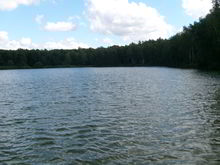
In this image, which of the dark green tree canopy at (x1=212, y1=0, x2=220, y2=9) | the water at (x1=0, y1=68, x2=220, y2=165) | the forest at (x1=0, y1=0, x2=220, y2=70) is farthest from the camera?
the forest at (x1=0, y1=0, x2=220, y2=70)

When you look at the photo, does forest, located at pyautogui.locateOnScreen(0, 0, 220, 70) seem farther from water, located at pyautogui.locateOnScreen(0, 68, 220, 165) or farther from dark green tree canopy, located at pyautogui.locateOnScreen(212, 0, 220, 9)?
water, located at pyautogui.locateOnScreen(0, 68, 220, 165)

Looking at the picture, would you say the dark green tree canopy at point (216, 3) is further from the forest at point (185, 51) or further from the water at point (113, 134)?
the water at point (113, 134)

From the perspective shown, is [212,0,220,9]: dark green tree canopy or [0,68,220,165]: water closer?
[0,68,220,165]: water

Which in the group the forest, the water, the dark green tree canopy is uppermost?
the dark green tree canopy

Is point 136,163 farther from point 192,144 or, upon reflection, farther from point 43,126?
point 43,126

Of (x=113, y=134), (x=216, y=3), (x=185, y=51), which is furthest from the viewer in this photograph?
(x=185, y=51)

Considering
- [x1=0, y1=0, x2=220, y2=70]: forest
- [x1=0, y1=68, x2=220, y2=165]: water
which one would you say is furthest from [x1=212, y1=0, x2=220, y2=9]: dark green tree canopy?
[x1=0, y1=68, x2=220, y2=165]: water

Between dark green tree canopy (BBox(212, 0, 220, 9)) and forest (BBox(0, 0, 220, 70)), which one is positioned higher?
dark green tree canopy (BBox(212, 0, 220, 9))

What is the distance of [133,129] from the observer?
50.6 feet

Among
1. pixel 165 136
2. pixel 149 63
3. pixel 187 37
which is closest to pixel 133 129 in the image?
pixel 165 136

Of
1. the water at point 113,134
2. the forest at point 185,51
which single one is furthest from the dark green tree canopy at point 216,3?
the water at point 113,134

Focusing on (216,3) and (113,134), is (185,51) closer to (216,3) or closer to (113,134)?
(216,3)

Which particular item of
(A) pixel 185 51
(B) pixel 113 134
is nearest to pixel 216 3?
(A) pixel 185 51

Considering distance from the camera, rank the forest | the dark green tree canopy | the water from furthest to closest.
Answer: the forest, the dark green tree canopy, the water
